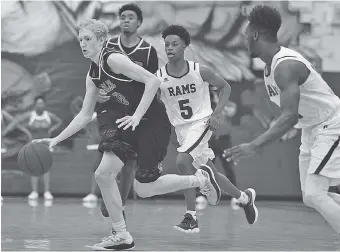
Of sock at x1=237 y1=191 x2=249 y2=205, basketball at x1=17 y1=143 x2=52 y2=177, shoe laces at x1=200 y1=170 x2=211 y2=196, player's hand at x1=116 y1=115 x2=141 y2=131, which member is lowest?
sock at x1=237 y1=191 x2=249 y2=205

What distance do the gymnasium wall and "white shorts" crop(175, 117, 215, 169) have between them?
6.50 m

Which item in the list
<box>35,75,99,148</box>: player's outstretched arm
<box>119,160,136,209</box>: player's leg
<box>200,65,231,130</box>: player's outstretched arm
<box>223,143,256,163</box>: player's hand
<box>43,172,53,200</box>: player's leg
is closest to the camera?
<box>223,143,256,163</box>: player's hand

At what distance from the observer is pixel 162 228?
9391 mm

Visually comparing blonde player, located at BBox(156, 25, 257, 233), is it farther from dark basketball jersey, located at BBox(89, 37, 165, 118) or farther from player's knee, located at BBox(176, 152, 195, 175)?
dark basketball jersey, located at BBox(89, 37, 165, 118)

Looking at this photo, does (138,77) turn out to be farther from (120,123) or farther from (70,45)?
(70,45)

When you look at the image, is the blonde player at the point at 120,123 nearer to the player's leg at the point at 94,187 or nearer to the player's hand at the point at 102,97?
the player's hand at the point at 102,97

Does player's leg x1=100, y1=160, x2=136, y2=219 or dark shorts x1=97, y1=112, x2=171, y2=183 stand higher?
dark shorts x1=97, y1=112, x2=171, y2=183

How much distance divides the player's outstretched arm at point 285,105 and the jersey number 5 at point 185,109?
3072mm

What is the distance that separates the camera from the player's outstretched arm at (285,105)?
5.55m

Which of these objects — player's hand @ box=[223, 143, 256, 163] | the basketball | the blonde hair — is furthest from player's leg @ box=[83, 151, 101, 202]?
player's hand @ box=[223, 143, 256, 163]

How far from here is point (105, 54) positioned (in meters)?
6.94

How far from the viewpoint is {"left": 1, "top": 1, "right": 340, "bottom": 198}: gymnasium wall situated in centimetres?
1552

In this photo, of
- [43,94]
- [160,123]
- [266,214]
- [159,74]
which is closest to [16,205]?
[43,94]

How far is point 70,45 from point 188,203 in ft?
25.2
